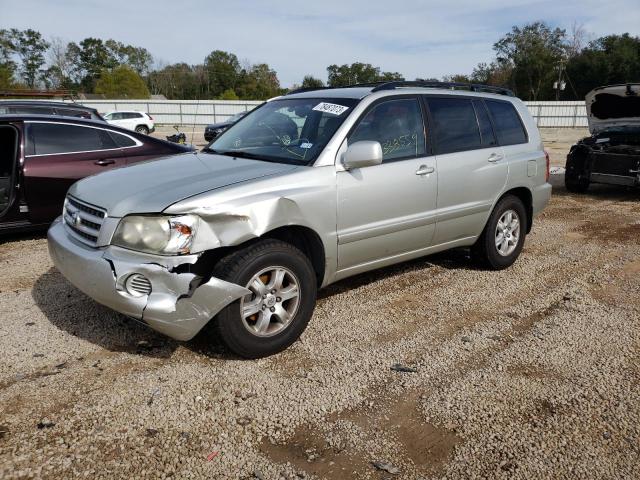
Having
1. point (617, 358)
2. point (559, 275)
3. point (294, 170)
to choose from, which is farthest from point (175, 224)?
point (559, 275)

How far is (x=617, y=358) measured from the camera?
360cm

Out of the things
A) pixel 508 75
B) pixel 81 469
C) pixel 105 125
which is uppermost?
pixel 508 75

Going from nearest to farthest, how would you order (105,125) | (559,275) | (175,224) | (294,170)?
(175,224) → (294,170) → (559,275) → (105,125)

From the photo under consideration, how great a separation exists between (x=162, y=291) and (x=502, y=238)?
3.64 meters

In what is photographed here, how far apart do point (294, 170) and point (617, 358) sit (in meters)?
2.55

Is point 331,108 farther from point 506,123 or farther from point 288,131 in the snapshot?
point 506,123

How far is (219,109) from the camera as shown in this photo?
40500 mm

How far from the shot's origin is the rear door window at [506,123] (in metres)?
5.24

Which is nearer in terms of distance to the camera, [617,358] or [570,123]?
[617,358]

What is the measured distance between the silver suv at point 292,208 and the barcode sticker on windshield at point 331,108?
13mm

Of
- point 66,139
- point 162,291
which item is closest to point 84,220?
point 162,291

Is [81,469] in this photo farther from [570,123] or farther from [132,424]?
[570,123]

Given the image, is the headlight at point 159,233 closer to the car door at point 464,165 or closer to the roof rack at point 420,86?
the roof rack at point 420,86

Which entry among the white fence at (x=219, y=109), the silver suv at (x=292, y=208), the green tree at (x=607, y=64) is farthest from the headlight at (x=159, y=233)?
the green tree at (x=607, y=64)
